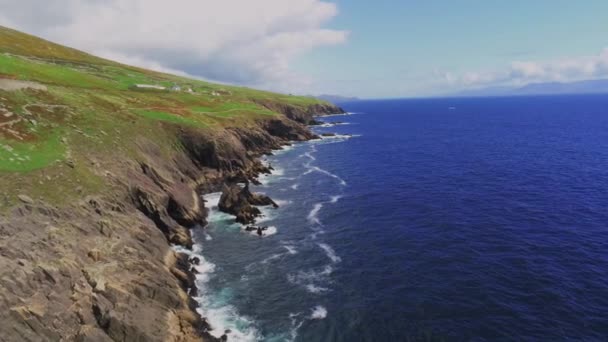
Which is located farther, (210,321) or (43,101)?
(43,101)

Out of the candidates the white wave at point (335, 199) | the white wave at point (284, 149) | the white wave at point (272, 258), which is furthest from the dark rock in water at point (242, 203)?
the white wave at point (284, 149)

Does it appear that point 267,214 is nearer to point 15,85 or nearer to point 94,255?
point 94,255

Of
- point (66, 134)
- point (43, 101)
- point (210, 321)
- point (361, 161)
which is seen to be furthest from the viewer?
point (361, 161)

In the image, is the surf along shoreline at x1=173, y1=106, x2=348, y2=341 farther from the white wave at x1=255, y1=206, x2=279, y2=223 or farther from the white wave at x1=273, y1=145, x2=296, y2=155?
the white wave at x1=255, y1=206, x2=279, y2=223

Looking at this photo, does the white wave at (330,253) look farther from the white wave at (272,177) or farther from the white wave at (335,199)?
the white wave at (272,177)

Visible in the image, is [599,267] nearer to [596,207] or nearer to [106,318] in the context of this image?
[596,207]

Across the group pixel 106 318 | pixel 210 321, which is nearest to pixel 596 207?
pixel 210 321
